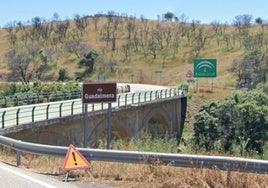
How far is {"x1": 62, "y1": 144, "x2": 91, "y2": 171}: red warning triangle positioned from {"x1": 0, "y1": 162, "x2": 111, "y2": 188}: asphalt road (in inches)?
11.6

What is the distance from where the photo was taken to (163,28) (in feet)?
453

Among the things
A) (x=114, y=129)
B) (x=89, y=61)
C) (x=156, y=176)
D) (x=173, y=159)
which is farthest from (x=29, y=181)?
(x=89, y=61)

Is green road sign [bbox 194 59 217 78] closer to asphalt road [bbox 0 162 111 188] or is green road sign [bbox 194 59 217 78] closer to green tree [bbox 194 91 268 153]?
green tree [bbox 194 91 268 153]

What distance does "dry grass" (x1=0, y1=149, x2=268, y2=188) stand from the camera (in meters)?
7.81

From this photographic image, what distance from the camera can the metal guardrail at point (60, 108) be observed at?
23.1 meters

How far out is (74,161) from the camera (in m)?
9.32

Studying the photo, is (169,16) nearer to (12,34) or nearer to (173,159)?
(12,34)

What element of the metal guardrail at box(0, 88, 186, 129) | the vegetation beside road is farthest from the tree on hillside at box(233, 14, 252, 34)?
the metal guardrail at box(0, 88, 186, 129)

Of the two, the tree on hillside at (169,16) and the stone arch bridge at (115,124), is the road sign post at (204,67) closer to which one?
the stone arch bridge at (115,124)

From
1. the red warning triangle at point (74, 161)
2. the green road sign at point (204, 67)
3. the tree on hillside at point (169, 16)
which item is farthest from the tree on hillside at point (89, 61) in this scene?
the red warning triangle at point (74, 161)

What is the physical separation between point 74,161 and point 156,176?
1.66 m

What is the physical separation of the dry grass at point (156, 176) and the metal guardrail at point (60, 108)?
11284 millimetres

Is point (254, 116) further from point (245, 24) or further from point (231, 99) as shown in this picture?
point (245, 24)

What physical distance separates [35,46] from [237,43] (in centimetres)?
4689
